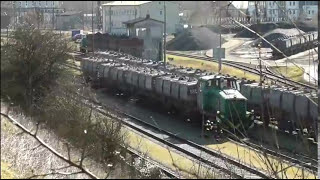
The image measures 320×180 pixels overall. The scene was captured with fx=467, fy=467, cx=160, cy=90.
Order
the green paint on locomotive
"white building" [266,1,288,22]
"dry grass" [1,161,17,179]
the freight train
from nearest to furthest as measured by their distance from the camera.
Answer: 1. "white building" [266,1,288,22]
2. "dry grass" [1,161,17,179]
3. the freight train
4. the green paint on locomotive

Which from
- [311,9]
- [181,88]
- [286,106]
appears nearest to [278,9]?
[311,9]

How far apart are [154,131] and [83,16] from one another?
14163 millimetres

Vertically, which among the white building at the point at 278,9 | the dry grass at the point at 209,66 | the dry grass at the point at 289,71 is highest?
the white building at the point at 278,9

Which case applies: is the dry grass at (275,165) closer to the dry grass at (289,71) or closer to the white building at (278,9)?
the dry grass at (289,71)

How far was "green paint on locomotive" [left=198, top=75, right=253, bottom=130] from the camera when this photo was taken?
1210 cm

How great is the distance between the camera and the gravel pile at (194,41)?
38.0m

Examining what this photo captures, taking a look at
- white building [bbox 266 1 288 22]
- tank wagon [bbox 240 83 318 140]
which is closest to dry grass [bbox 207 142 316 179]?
white building [bbox 266 1 288 22]

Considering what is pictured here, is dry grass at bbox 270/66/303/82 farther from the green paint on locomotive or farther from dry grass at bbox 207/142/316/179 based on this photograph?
the green paint on locomotive

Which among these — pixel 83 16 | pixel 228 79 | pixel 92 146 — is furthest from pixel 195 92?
pixel 83 16

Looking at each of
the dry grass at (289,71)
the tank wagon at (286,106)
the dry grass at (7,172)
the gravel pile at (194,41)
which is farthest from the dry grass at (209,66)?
the dry grass at (7,172)

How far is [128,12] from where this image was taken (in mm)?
35344

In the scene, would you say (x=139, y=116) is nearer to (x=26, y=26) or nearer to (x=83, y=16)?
(x=26, y=26)

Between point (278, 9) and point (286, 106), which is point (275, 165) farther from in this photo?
point (286, 106)

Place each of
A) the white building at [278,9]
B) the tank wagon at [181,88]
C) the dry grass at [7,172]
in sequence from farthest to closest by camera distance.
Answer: the tank wagon at [181,88] < the dry grass at [7,172] < the white building at [278,9]
